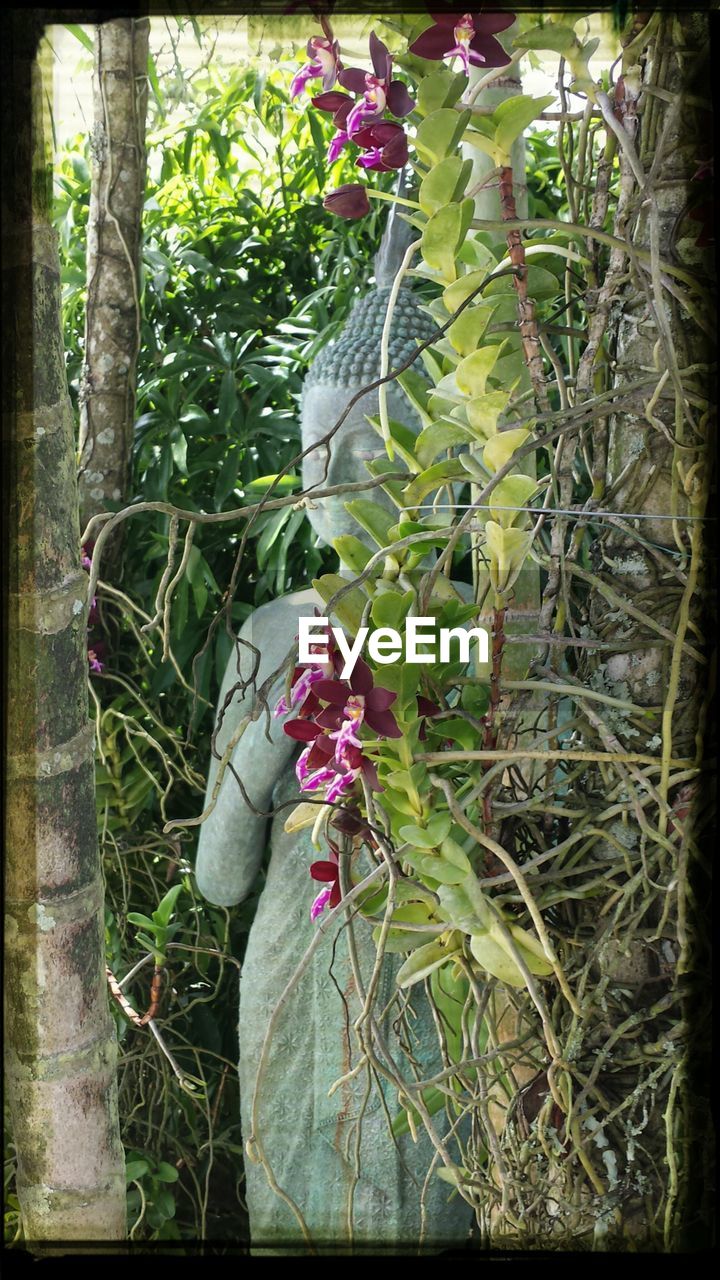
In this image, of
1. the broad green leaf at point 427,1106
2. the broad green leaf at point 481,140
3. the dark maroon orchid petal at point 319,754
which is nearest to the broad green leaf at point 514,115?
the broad green leaf at point 481,140

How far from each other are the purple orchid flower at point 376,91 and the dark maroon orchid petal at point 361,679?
37cm

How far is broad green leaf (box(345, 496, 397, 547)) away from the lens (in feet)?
2.58

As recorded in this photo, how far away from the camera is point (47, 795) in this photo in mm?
889

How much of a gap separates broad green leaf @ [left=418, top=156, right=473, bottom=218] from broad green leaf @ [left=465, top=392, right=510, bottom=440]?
12 cm

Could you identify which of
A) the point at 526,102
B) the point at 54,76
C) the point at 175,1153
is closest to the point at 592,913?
the point at 175,1153

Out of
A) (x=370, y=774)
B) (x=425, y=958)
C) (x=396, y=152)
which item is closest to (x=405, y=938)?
(x=425, y=958)

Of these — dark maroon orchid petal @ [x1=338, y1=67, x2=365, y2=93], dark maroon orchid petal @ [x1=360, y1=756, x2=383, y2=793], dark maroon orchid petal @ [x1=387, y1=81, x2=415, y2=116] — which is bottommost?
dark maroon orchid petal @ [x1=360, y1=756, x2=383, y2=793]

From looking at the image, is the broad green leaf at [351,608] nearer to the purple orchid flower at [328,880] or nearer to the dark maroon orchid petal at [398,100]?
the purple orchid flower at [328,880]

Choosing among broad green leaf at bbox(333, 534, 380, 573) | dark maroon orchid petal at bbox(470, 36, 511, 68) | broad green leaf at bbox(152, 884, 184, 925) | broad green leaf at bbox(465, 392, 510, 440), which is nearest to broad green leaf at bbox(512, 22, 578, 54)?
dark maroon orchid petal at bbox(470, 36, 511, 68)

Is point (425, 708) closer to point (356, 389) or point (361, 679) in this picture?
point (361, 679)

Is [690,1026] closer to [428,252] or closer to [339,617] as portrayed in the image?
[339,617]

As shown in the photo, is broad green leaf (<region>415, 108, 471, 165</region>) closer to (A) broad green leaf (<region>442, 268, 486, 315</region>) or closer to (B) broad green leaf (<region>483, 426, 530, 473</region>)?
(A) broad green leaf (<region>442, 268, 486, 315</region>)

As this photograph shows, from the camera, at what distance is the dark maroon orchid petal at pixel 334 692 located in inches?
30.7

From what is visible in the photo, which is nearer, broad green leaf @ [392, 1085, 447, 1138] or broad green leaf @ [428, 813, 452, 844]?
broad green leaf @ [428, 813, 452, 844]
